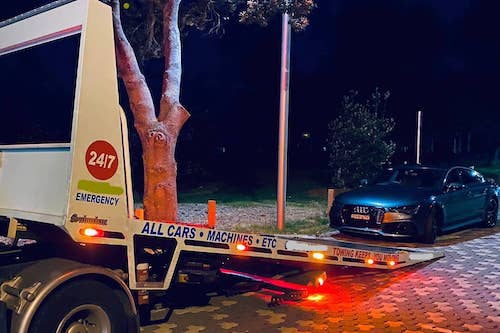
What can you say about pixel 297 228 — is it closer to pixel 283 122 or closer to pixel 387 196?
pixel 283 122

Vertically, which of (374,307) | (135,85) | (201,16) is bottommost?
(374,307)

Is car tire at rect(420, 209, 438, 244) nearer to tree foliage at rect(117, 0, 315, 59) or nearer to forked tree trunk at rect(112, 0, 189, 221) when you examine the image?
forked tree trunk at rect(112, 0, 189, 221)

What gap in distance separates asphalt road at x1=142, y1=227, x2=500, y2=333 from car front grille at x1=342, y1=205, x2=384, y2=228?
1.80 meters

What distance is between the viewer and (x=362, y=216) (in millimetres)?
10359

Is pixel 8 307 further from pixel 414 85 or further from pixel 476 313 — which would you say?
pixel 414 85

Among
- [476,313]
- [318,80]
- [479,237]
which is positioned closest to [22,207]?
[476,313]

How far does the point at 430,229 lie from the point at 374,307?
172 inches

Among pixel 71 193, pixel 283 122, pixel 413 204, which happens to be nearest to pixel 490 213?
pixel 413 204

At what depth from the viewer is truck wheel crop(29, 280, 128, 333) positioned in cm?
387

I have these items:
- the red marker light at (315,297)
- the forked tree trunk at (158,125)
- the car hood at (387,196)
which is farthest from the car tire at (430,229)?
the forked tree trunk at (158,125)

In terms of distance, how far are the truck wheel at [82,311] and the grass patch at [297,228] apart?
743cm

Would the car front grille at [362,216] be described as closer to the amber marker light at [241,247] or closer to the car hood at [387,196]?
the car hood at [387,196]

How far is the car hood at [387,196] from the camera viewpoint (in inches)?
402

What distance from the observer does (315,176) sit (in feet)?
109
